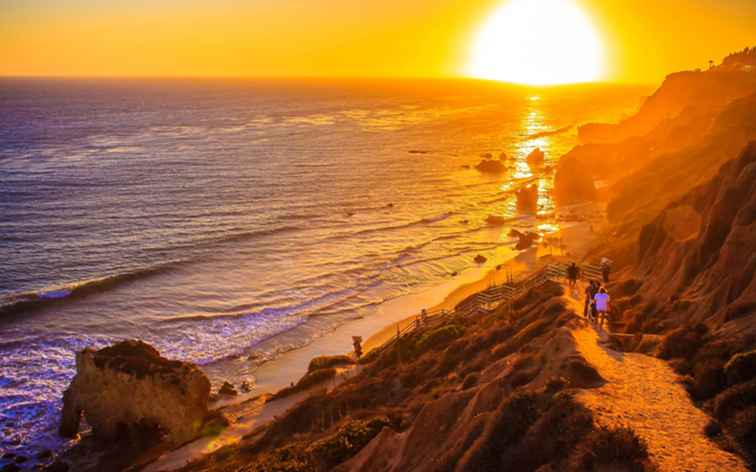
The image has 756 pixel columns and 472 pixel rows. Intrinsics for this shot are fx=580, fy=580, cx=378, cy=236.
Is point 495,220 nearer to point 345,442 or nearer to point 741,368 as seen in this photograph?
point 345,442

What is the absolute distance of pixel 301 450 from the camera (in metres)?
20.0

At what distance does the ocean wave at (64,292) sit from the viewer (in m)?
41.6

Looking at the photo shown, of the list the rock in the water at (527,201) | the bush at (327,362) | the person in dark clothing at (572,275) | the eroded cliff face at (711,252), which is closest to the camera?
the eroded cliff face at (711,252)

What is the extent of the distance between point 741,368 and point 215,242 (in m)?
48.9

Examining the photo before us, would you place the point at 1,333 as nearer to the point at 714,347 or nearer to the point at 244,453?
the point at 244,453

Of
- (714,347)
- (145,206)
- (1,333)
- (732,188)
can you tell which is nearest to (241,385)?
(1,333)

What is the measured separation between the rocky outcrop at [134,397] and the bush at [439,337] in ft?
35.6

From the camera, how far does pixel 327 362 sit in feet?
104

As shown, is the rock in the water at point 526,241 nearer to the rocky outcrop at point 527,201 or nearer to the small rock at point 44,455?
the rocky outcrop at point 527,201

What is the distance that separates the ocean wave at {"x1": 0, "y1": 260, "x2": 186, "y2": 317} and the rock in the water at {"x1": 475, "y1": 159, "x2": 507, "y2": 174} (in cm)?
6393

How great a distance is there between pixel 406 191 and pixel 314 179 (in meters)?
14.9

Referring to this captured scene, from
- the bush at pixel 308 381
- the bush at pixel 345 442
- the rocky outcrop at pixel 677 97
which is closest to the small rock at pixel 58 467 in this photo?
the bush at pixel 308 381

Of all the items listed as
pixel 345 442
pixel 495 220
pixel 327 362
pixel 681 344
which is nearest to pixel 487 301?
pixel 327 362

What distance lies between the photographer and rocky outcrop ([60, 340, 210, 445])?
1063 inches
